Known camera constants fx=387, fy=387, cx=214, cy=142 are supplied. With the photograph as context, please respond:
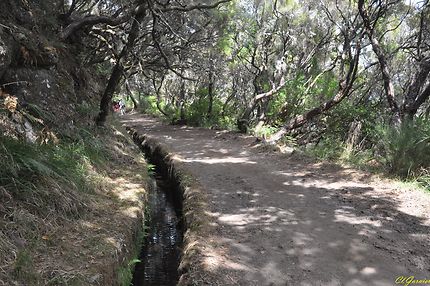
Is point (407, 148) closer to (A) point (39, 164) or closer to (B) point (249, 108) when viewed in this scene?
(A) point (39, 164)

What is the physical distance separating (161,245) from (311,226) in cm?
262

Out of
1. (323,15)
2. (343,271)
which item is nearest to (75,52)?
(343,271)

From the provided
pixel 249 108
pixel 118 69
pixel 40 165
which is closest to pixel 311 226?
pixel 40 165

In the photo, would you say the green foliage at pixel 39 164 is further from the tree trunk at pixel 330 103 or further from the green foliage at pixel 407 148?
the tree trunk at pixel 330 103

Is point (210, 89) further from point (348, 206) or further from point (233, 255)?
point (233, 255)

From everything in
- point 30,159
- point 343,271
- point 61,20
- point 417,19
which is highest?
point 417,19

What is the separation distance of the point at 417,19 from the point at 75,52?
13.4 meters

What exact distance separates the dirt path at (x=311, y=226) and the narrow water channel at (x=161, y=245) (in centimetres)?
90

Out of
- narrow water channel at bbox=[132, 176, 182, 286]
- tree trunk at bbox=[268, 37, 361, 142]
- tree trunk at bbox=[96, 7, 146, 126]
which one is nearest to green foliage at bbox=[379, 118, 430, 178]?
tree trunk at bbox=[268, 37, 361, 142]

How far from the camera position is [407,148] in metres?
7.98

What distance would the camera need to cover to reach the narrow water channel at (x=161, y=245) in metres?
5.64

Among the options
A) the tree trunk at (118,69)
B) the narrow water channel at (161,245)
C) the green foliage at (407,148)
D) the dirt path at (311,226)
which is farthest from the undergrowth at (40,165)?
the green foliage at (407,148)

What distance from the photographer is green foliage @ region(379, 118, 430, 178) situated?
7859mm

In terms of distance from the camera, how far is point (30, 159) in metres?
4.57
